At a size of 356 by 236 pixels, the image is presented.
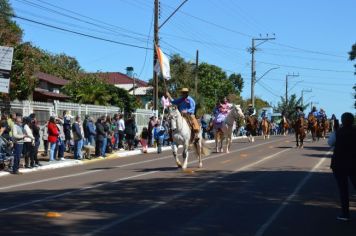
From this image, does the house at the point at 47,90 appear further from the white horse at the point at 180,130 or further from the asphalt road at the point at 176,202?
the white horse at the point at 180,130

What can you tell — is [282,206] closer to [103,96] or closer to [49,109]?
[49,109]

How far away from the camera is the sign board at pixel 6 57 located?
20672mm

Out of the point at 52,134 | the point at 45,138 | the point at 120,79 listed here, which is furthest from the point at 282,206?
the point at 120,79

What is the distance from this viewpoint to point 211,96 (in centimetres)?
9531

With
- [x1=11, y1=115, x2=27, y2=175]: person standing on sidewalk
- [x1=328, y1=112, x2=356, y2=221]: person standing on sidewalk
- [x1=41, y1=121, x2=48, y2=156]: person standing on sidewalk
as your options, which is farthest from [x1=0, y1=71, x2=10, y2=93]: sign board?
[x1=328, y1=112, x2=356, y2=221]: person standing on sidewalk

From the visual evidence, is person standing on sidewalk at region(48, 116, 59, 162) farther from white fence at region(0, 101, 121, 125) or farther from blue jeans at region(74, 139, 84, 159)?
white fence at region(0, 101, 121, 125)

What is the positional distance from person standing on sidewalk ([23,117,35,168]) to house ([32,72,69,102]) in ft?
101

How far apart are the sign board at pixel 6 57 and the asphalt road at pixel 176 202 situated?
377cm

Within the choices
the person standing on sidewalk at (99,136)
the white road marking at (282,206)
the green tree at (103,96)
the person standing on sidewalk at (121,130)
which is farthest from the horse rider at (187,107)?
the green tree at (103,96)

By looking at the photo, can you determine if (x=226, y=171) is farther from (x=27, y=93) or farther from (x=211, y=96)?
(x=211, y=96)

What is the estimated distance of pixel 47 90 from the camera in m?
60.6

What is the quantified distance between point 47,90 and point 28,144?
40639mm

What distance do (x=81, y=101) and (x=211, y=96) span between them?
5700cm

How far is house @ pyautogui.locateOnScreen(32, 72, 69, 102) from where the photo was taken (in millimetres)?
53372
